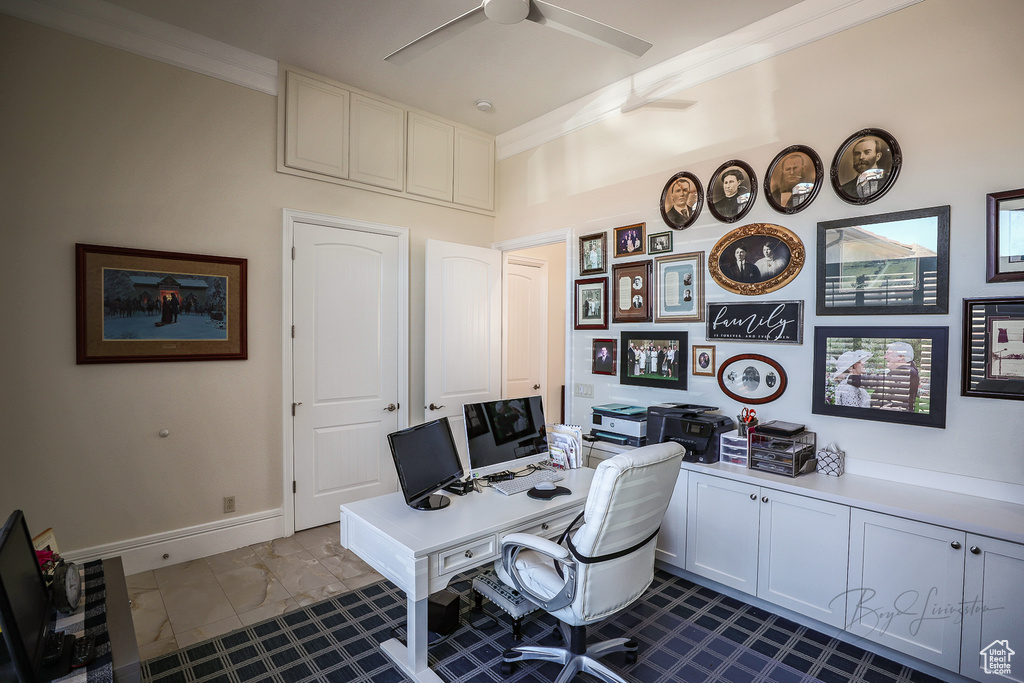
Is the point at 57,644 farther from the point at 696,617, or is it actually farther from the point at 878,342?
the point at 878,342

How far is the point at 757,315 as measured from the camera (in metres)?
3.05

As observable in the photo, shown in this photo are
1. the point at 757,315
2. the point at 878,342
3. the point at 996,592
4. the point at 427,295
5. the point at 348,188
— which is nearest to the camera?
the point at 996,592

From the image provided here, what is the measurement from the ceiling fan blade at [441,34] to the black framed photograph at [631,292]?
199cm

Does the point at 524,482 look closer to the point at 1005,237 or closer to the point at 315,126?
the point at 1005,237

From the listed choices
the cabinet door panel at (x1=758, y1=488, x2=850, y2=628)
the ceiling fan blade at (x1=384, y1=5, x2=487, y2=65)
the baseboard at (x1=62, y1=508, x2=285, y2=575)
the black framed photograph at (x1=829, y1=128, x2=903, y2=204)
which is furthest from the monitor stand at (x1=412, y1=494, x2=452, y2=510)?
the black framed photograph at (x1=829, y1=128, x2=903, y2=204)

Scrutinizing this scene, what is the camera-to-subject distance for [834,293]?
8.96 feet

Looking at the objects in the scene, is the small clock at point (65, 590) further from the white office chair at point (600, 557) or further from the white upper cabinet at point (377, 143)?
the white upper cabinet at point (377, 143)

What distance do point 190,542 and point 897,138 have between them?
480 centimetres

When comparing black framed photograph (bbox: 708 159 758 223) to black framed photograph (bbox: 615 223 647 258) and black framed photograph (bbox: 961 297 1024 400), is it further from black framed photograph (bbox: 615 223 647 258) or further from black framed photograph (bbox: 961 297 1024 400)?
black framed photograph (bbox: 961 297 1024 400)

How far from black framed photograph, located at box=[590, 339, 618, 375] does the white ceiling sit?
2.00 metres

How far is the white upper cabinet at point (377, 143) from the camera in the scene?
3922 millimetres

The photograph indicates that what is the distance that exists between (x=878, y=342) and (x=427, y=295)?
313cm

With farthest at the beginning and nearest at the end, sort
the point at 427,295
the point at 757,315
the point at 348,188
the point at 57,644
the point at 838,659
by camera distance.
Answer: the point at 427,295
the point at 348,188
the point at 757,315
the point at 838,659
the point at 57,644

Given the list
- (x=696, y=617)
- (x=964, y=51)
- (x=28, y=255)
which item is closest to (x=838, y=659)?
(x=696, y=617)
